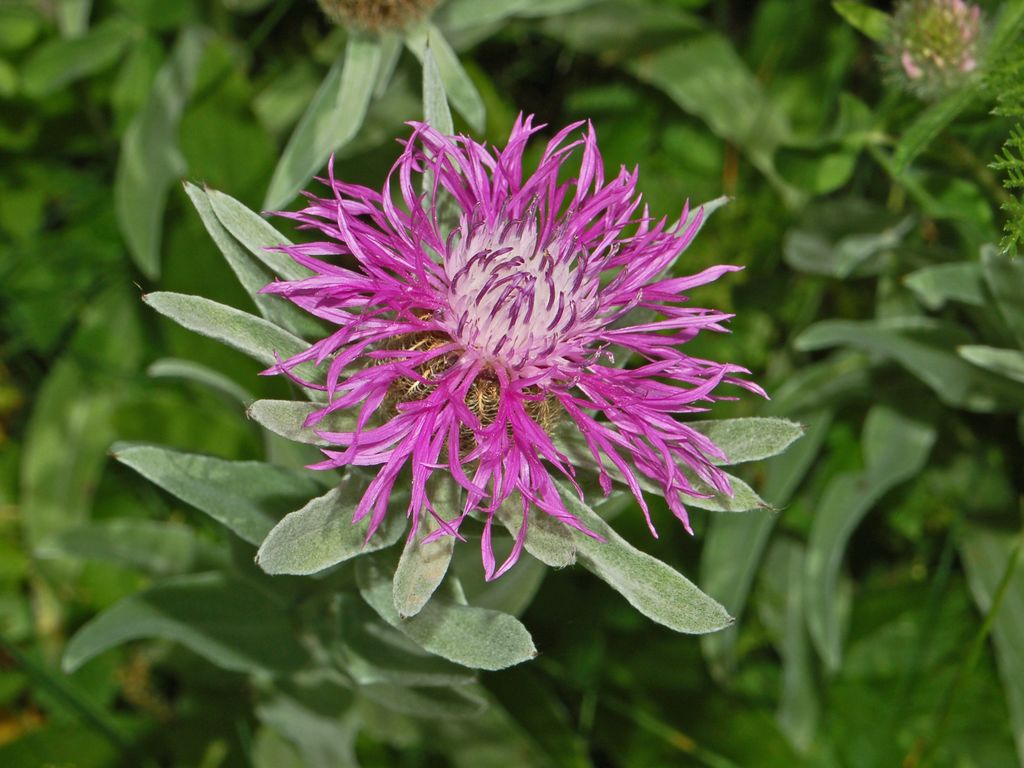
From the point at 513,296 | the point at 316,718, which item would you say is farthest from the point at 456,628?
the point at 316,718

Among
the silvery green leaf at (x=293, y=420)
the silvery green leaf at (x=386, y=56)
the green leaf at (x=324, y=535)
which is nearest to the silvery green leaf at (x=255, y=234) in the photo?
the silvery green leaf at (x=293, y=420)

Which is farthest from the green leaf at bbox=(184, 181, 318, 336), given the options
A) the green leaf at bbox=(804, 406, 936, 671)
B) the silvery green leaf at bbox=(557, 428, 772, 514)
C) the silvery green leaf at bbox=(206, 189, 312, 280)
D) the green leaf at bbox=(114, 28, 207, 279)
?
the green leaf at bbox=(804, 406, 936, 671)

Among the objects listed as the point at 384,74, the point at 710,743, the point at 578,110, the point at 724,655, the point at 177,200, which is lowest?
the point at 710,743

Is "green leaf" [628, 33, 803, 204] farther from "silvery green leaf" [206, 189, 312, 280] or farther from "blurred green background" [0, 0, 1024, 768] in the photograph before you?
"silvery green leaf" [206, 189, 312, 280]

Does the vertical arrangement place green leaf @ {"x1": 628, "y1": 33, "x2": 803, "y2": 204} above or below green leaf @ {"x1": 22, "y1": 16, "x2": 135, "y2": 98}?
above

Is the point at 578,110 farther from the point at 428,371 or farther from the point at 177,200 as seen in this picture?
the point at 428,371

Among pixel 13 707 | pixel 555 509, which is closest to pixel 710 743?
pixel 555 509
